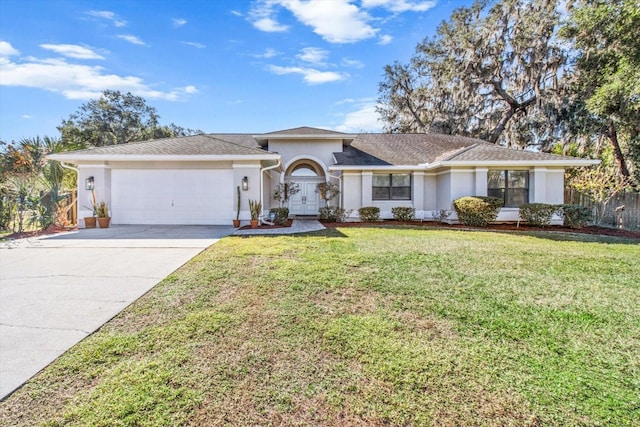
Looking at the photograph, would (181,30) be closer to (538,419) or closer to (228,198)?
(228,198)

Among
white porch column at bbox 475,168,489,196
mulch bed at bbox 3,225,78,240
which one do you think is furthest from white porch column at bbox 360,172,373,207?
mulch bed at bbox 3,225,78,240

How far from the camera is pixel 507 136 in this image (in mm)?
21016

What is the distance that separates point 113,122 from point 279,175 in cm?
2566

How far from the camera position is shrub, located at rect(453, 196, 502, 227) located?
12.3 meters

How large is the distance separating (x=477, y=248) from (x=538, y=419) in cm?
599

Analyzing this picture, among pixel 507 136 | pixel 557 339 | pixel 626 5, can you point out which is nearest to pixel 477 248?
pixel 557 339

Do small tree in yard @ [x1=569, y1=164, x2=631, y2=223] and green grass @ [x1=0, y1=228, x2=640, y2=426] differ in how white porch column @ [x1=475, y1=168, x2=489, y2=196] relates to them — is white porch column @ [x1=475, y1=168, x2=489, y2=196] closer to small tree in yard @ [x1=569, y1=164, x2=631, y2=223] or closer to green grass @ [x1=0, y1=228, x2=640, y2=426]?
small tree in yard @ [x1=569, y1=164, x2=631, y2=223]

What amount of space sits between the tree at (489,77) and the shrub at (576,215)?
7.54 meters

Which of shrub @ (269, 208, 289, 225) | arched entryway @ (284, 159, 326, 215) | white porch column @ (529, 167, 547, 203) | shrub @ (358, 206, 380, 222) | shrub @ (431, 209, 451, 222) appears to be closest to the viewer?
shrub @ (269, 208, 289, 225)

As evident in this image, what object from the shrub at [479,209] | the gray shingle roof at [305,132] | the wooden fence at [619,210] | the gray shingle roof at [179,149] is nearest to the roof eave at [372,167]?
the gray shingle roof at [305,132]

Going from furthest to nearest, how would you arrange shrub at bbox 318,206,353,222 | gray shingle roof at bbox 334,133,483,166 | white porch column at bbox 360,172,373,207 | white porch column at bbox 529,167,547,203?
gray shingle roof at bbox 334,133,483,166 → white porch column at bbox 360,172,373,207 → shrub at bbox 318,206,353,222 → white porch column at bbox 529,167,547,203

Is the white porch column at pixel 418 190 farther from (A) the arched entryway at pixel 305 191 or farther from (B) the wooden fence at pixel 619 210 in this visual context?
(B) the wooden fence at pixel 619 210

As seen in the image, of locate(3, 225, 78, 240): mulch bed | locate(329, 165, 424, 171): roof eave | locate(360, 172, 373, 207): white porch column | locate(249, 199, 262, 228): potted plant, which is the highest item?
locate(329, 165, 424, 171): roof eave

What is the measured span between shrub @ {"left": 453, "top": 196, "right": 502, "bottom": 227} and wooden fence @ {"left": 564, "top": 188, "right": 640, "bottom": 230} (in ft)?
17.3
